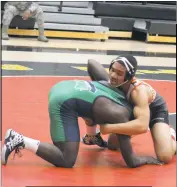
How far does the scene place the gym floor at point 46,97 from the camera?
3.09 metres

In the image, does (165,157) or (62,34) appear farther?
(62,34)

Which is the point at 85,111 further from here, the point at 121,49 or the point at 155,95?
the point at 121,49

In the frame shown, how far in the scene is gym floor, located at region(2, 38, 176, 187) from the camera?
10.1 ft

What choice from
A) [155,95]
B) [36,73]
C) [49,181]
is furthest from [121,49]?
[49,181]

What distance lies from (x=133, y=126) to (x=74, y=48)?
609cm

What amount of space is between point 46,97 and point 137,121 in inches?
77.2

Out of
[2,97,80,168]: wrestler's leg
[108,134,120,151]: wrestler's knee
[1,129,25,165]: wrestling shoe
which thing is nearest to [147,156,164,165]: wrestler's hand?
[108,134,120,151]: wrestler's knee

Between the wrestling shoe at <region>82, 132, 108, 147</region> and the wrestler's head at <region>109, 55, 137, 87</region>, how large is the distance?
64 cm

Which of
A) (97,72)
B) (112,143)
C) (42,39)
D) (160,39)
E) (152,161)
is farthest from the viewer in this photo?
(160,39)

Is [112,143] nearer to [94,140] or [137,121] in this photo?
[94,140]

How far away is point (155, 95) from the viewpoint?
369cm

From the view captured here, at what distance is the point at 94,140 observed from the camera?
3.87 meters

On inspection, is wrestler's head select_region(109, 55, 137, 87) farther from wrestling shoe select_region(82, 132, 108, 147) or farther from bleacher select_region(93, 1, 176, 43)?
bleacher select_region(93, 1, 176, 43)

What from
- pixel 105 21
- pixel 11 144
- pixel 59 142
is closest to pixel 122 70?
pixel 59 142
